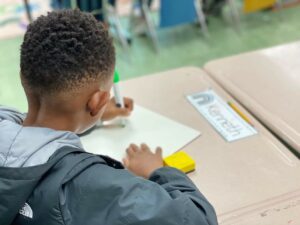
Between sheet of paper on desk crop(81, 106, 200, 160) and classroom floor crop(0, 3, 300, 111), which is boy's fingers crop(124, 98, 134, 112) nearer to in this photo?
sheet of paper on desk crop(81, 106, 200, 160)

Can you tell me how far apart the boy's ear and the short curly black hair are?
0.12ft

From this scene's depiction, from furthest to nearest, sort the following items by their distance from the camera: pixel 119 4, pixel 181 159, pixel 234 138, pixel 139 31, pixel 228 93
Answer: pixel 119 4 → pixel 139 31 → pixel 228 93 → pixel 234 138 → pixel 181 159

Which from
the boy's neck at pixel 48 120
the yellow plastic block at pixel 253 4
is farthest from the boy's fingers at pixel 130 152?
the yellow plastic block at pixel 253 4

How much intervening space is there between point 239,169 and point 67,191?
513 millimetres

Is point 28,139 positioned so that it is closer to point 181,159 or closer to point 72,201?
point 72,201

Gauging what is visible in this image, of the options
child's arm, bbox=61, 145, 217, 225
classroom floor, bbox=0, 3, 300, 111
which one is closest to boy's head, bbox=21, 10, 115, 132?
child's arm, bbox=61, 145, 217, 225

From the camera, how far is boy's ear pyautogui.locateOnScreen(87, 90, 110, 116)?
93 centimetres

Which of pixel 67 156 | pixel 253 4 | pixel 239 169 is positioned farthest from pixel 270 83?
pixel 253 4

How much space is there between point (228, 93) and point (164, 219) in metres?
0.75

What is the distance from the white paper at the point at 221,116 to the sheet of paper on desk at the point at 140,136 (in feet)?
0.28

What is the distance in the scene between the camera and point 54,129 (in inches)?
36.8

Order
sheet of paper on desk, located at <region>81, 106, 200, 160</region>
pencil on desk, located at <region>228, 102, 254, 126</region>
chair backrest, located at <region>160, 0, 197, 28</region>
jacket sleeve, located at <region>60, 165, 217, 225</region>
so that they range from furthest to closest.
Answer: chair backrest, located at <region>160, 0, 197, 28</region>, pencil on desk, located at <region>228, 102, 254, 126</region>, sheet of paper on desk, located at <region>81, 106, 200, 160</region>, jacket sleeve, located at <region>60, 165, 217, 225</region>

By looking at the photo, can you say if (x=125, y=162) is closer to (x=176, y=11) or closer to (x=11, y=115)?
(x=11, y=115)

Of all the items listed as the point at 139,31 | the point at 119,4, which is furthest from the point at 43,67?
the point at 119,4
